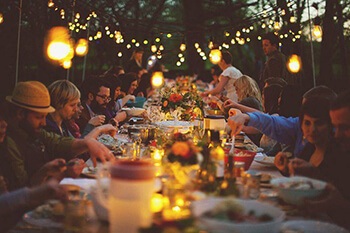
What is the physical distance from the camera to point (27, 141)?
255 cm

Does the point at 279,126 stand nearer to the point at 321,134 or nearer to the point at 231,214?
the point at 321,134

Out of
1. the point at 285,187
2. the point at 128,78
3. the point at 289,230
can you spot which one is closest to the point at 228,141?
the point at 285,187

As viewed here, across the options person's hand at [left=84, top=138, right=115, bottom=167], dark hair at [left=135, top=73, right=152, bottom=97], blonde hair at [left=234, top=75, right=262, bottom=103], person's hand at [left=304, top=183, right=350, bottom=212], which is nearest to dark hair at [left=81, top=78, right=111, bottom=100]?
blonde hair at [left=234, top=75, right=262, bottom=103]

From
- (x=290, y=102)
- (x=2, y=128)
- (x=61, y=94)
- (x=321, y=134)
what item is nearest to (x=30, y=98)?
(x=2, y=128)

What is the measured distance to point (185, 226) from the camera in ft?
4.13

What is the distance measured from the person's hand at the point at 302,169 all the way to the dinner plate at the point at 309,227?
1.53 ft

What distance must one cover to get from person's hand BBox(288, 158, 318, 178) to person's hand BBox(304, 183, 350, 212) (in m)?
0.22

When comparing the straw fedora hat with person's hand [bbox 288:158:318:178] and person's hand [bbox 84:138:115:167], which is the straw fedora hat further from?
person's hand [bbox 288:158:318:178]

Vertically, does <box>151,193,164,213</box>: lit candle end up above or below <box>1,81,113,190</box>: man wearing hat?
below

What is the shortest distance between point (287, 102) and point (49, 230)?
95.7 inches

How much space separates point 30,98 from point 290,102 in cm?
202

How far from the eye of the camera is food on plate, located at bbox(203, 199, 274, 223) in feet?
4.81

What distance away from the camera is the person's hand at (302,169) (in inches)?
83.5

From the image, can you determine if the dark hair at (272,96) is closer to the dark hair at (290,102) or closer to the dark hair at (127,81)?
the dark hair at (290,102)
